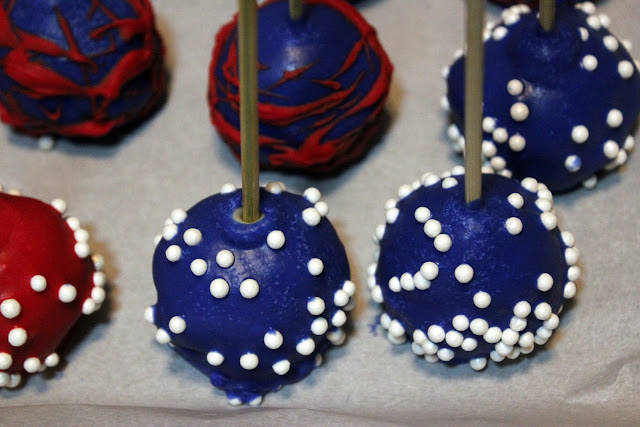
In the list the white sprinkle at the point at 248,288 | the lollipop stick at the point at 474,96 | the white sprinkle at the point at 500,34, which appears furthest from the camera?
the white sprinkle at the point at 500,34

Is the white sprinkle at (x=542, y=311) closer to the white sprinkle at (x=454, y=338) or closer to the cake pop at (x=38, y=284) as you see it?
the white sprinkle at (x=454, y=338)

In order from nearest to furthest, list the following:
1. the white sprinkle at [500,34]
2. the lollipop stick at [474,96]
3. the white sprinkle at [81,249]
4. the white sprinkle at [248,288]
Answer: the lollipop stick at [474,96]
the white sprinkle at [248,288]
the white sprinkle at [81,249]
the white sprinkle at [500,34]

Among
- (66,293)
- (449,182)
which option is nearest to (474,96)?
(449,182)

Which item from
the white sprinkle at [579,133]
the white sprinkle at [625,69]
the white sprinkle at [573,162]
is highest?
the white sprinkle at [625,69]

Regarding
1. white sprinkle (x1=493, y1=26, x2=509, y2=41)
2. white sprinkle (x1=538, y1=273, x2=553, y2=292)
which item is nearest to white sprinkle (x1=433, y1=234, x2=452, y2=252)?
white sprinkle (x1=538, y1=273, x2=553, y2=292)

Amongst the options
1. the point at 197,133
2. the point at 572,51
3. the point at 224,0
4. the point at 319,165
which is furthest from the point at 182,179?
the point at 572,51

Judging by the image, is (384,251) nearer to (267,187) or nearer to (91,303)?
(267,187)

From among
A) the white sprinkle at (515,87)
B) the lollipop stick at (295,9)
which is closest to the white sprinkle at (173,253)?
the lollipop stick at (295,9)
